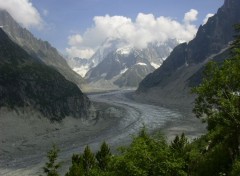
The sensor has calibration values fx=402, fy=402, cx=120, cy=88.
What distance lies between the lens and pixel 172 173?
138ft

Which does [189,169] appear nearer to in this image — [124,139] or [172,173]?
[172,173]

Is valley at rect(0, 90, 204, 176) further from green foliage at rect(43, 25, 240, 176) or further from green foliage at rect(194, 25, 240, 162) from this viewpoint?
green foliage at rect(194, 25, 240, 162)

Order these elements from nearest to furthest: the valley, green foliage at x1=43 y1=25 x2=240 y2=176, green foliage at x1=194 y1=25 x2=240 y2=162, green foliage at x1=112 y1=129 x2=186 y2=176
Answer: green foliage at x1=194 y1=25 x2=240 y2=162, green foliage at x1=43 y1=25 x2=240 y2=176, green foliage at x1=112 y1=129 x2=186 y2=176, the valley

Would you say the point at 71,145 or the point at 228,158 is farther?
the point at 71,145

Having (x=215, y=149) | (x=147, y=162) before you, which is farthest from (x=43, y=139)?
(x=147, y=162)

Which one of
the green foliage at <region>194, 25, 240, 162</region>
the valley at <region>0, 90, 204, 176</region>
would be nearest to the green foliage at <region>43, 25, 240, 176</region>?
the green foliage at <region>194, 25, 240, 162</region>

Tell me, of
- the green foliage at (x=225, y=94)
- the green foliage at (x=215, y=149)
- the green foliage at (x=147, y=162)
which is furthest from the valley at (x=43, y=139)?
the green foliage at (x=225, y=94)

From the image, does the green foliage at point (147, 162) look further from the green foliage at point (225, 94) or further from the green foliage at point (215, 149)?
the green foliage at point (225, 94)

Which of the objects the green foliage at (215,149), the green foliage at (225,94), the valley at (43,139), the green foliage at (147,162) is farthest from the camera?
the valley at (43,139)

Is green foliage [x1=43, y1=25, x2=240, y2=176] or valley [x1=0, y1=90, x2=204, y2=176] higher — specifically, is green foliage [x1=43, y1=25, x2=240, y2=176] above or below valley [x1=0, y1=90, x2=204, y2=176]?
above

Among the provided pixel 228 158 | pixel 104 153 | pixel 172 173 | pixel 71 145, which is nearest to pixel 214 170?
pixel 228 158

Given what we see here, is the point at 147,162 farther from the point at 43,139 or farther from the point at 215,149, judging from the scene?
the point at 43,139

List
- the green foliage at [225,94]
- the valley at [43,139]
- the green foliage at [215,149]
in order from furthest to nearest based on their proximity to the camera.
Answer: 1. the valley at [43,139]
2. the green foliage at [215,149]
3. the green foliage at [225,94]

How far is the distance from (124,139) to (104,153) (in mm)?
75401
